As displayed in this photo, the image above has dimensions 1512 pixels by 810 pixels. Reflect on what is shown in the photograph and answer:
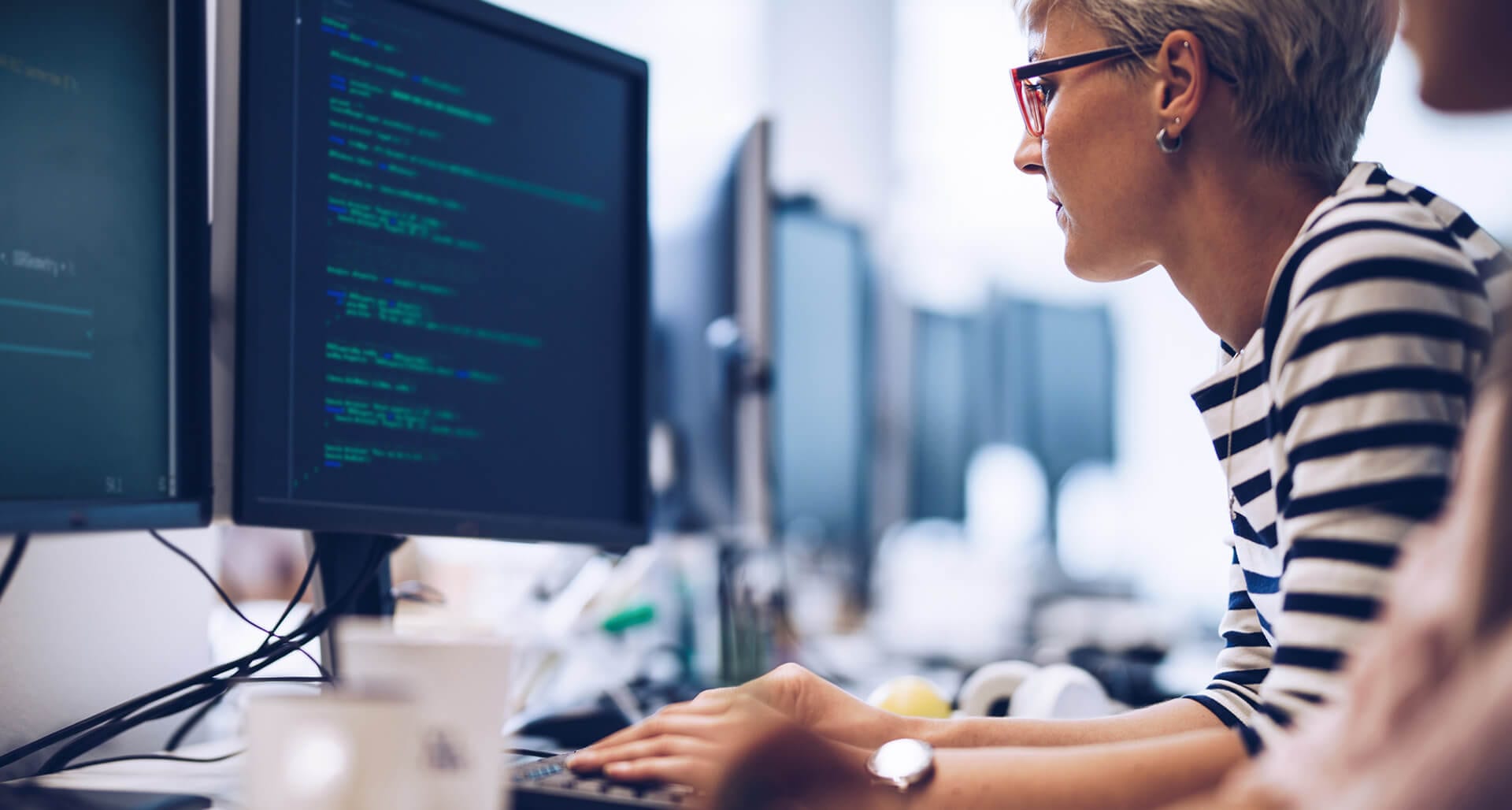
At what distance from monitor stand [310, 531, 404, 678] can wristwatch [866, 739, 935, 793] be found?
19.2 inches

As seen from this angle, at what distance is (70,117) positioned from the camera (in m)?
0.74

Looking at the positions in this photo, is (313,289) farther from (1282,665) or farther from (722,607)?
(722,607)

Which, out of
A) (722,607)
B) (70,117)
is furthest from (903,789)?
(722,607)

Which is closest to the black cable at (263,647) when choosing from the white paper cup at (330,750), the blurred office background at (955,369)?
the white paper cup at (330,750)

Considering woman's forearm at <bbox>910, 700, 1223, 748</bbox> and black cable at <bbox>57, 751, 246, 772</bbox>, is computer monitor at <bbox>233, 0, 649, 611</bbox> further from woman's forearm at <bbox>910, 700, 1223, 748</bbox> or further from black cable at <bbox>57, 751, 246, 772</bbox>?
woman's forearm at <bbox>910, 700, 1223, 748</bbox>

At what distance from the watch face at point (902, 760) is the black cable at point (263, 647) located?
47 cm

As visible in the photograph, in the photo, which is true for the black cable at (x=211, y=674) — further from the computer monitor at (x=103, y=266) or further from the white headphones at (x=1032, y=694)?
the white headphones at (x=1032, y=694)

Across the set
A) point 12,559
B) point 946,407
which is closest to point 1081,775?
point 12,559

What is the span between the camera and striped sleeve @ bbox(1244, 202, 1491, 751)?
0.58m

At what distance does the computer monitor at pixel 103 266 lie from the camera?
696 millimetres

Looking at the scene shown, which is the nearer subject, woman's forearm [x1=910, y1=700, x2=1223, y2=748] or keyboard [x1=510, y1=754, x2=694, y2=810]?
keyboard [x1=510, y1=754, x2=694, y2=810]

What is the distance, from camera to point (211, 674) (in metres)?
0.86

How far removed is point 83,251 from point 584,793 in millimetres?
497

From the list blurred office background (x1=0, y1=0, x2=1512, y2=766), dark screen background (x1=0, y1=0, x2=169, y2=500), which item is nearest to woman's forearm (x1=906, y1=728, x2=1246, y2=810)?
dark screen background (x1=0, y1=0, x2=169, y2=500)
